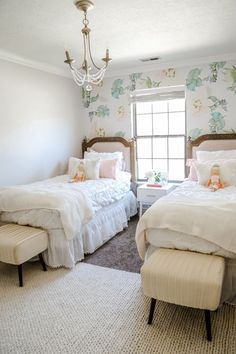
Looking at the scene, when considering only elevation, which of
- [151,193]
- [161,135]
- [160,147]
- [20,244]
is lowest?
[20,244]

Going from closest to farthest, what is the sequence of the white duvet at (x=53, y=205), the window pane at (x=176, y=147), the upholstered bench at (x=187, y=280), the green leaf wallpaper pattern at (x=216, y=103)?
the upholstered bench at (x=187, y=280) → the white duvet at (x=53, y=205) → the green leaf wallpaper pattern at (x=216, y=103) → the window pane at (x=176, y=147)

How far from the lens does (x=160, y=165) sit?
455 cm

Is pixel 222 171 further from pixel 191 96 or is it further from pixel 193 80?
pixel 193 80

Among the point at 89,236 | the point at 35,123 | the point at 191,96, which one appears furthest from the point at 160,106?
the point at 89,236

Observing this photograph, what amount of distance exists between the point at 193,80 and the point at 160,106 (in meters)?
0.63

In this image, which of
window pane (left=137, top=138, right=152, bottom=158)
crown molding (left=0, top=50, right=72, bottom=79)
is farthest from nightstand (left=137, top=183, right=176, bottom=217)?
crown molding (left=0, top=50, right=72, bottom=79)

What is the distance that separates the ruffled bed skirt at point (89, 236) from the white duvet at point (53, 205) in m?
0.13

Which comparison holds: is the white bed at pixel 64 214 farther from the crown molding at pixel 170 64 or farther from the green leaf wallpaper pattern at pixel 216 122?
the crown molding at pixel 170 64

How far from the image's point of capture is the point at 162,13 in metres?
2.36

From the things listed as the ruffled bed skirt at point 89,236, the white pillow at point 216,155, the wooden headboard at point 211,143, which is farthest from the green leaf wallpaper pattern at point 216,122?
the ruffled bed skirt at point 89,236

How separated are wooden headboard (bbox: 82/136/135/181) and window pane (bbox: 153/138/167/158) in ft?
1.20

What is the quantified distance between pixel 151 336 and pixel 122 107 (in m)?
3.54

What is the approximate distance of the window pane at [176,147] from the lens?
171 inches

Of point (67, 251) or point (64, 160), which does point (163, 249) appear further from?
point (64, 160)
